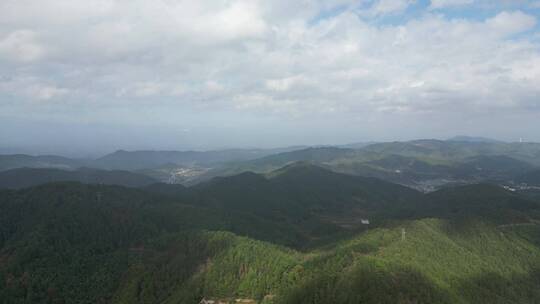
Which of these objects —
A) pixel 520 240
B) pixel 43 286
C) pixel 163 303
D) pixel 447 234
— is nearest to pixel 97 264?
pixel 43 286

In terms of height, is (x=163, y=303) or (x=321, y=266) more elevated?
(x=321, y=266)

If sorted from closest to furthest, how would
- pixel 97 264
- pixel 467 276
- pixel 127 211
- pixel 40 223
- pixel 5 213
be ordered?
pixel 467 276, pixel 97 264, pixel 40 223, pixel 5 213, pixel 127 211

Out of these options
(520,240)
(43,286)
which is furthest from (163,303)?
(520,240)

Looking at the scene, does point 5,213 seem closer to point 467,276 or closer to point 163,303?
point 163,303

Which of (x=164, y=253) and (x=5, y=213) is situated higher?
(x=5, y=213)

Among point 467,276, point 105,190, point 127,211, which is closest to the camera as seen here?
point 467,276

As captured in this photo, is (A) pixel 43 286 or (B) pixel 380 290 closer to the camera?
(B) pixel 380 290

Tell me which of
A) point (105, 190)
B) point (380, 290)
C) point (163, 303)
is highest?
point (105, 190)

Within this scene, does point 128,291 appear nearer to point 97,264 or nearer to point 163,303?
point 163,303

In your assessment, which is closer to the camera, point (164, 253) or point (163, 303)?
point (163, 303)
